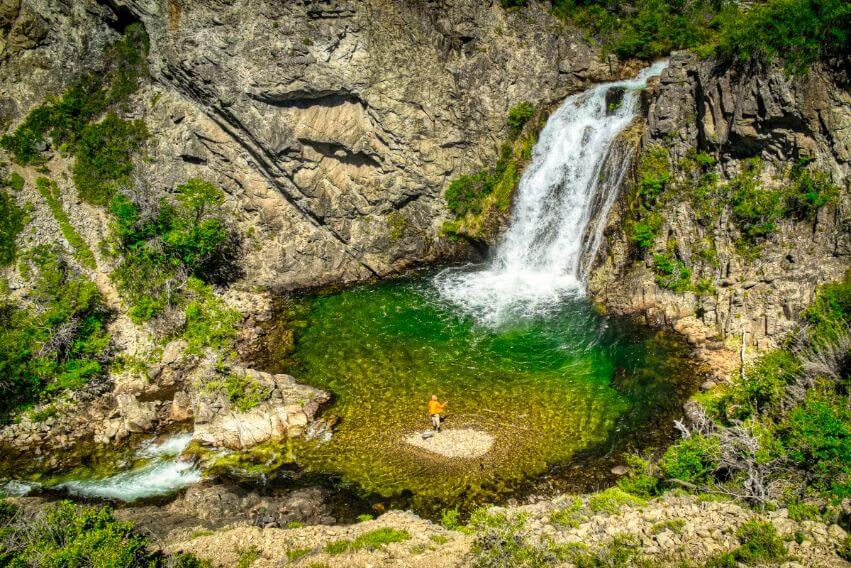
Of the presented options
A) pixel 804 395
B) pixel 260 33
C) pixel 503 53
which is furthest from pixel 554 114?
pixel 804 395

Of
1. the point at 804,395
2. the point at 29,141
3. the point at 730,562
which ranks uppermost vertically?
the point at 29,141

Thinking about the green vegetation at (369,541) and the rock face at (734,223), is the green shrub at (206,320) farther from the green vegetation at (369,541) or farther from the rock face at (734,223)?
the rock face at (734,223)

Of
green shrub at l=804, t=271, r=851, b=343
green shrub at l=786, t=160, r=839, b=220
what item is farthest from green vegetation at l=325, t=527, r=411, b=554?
green shrub at l=786, t=160, r=839, b=220

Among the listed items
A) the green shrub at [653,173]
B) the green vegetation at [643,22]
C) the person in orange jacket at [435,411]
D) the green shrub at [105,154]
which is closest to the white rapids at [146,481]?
the person in orange jacket at [435,411]

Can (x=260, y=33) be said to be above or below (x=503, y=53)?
below

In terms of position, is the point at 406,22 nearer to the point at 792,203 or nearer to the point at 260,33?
the point at 260,33

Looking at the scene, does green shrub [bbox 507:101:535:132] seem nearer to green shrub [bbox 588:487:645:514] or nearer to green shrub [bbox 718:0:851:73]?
green shrub [bbox 718:0:851:73]
